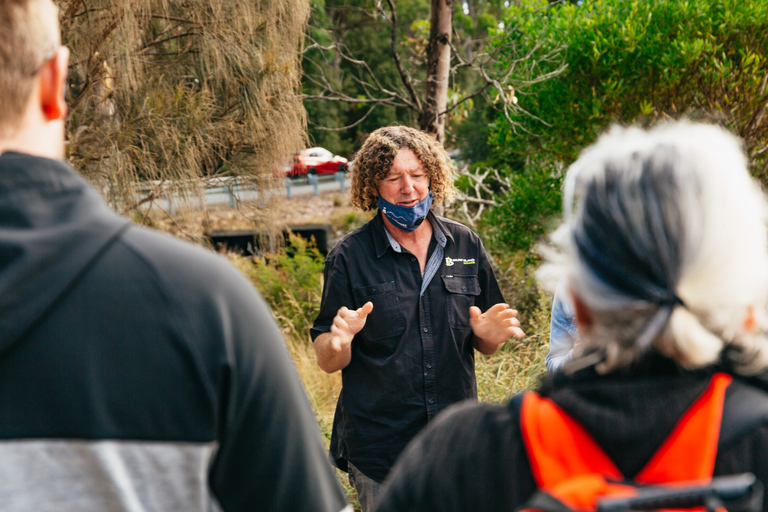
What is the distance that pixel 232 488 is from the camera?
101 cm

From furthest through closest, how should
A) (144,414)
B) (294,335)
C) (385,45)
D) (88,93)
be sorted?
(385,45) → (294,335) → (88,93) → (144,414)

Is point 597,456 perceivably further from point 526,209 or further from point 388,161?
point 526,209

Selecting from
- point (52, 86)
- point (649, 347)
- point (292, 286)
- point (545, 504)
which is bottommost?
point (292, 286)

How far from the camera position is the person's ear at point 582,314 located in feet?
3.20

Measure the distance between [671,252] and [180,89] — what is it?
230 inches

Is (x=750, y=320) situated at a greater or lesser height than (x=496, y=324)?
greater

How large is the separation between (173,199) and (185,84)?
1231 mm

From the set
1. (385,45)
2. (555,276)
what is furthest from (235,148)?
(385,45)

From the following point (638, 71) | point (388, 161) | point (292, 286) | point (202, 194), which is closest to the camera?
point (388, 161)

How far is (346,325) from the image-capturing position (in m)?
2.25

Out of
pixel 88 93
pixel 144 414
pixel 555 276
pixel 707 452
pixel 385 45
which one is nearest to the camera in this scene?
pixel 707 452

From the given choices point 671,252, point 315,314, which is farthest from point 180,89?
point 671,252

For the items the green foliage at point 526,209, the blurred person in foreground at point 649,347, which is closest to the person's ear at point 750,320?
the blurred person in foreground at point 649,347

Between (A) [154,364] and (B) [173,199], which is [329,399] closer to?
(B) [173,199]
